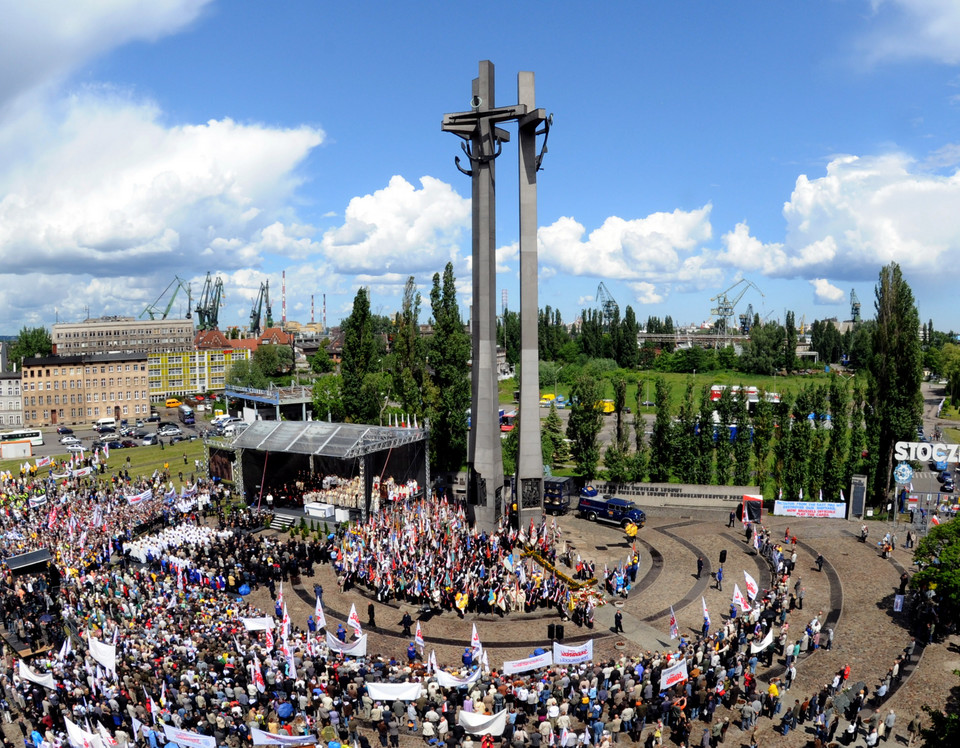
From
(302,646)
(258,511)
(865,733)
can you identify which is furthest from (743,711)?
(258,511)

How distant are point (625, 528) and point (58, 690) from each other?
3113 centimetres

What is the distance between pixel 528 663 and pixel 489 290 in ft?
72.6

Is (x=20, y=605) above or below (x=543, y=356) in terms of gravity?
below

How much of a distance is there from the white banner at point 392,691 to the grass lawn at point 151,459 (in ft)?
147

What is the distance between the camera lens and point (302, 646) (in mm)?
24047

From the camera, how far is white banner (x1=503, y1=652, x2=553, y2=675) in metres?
21.1

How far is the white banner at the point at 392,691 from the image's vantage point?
20062 mm

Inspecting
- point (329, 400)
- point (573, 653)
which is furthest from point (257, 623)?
point (329, 400)

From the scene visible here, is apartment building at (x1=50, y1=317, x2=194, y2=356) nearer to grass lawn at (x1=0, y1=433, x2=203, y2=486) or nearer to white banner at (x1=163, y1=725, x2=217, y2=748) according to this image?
grass lawn at (x1=0, y1=433, x2=203, y2=486)

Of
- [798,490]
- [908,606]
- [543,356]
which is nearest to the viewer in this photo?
[908,606]

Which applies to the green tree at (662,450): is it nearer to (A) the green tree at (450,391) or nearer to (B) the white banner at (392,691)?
(A) the green tree at (450,391)

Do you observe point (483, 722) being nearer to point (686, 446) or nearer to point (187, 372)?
point (686, 446)

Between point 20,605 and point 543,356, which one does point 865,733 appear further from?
point 543,356

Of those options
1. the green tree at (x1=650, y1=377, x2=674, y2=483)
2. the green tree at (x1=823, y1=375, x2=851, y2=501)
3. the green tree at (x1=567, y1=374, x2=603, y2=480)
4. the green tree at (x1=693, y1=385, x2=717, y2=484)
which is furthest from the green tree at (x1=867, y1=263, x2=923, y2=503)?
the green tree at (x1=567, y1=374, x2=603, y2=480)
